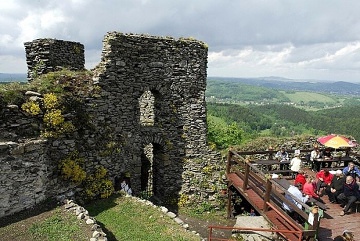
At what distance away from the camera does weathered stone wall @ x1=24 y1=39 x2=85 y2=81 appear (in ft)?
53.9

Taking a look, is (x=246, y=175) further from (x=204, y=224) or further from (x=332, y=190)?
(x=204, y=224)

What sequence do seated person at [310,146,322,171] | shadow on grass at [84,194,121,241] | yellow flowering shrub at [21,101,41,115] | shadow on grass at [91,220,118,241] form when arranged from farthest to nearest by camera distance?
seated person at [310,146,322,171] < shadow on grass at [84,194,121,241] < yellow flowering shrub at [21,101,41,115] < shadow on grass at [91,220,118,241]

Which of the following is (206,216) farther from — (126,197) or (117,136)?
(117,136)

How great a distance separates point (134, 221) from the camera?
39.8 ft

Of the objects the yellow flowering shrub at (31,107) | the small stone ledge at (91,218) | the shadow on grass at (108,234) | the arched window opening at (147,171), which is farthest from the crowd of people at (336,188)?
the yellow flowering shrub at (31,107)

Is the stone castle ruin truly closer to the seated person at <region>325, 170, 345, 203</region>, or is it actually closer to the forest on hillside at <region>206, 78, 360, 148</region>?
the seated person at <region>325, 170, 345, 203</region>

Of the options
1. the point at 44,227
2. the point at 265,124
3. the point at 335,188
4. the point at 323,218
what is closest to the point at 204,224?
the point at 323,218

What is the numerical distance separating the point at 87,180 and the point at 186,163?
19.3 ft

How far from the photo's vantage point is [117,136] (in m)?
15.3

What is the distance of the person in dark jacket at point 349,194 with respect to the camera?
1245 cm

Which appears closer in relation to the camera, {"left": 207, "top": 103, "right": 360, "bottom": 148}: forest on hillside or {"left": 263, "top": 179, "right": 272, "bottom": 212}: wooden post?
{"left": 263, "top": 179, "right": 272, "bottom": 212}: wooden post

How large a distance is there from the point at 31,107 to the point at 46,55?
551 centimetres

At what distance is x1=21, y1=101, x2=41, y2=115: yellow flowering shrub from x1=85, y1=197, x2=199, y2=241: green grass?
4.45m

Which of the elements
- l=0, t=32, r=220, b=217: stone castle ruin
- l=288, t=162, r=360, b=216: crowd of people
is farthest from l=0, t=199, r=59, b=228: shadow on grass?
l=288, t=162, r=360, b=216: crowd of people
